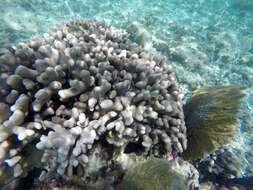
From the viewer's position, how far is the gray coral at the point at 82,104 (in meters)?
3.03

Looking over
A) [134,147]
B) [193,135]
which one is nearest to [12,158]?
[134,147]

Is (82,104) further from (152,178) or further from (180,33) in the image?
(180,33)

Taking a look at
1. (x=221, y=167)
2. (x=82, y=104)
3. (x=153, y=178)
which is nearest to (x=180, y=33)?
(x=221, y=167)

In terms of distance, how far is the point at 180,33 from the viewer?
36.0 feet

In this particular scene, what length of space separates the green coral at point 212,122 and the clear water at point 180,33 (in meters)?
1.74

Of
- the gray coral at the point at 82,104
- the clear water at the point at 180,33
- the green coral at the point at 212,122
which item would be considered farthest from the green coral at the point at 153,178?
the clear water at the point at 180,33

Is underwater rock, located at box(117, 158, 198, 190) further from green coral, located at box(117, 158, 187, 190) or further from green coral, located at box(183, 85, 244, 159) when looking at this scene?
green coral, located at box(183, 85, 244, 159)

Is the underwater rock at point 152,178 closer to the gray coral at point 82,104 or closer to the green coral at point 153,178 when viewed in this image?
the green coral at point 153,178

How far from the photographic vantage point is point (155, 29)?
35.7ft

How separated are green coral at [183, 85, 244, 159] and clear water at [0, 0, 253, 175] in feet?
5.70

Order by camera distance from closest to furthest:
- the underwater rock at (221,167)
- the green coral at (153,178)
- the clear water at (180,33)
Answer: the green coral at (153,178) → the underwater rock at (221,167) → the clear water at (180,33)

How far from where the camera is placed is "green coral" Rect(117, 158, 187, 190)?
2.95 meters

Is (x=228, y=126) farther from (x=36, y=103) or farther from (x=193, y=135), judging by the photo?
(x=36, y=103)

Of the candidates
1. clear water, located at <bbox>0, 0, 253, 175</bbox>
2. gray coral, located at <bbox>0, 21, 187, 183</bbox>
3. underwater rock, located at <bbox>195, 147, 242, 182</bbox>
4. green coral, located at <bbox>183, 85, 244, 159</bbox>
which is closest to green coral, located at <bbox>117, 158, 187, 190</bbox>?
gray coral, located at <bbox>0, 21, 187, 183</bbox>
